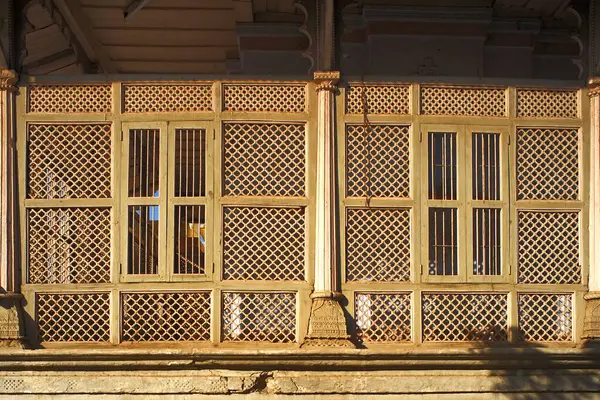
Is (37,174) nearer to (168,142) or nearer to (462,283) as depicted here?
(168,142)

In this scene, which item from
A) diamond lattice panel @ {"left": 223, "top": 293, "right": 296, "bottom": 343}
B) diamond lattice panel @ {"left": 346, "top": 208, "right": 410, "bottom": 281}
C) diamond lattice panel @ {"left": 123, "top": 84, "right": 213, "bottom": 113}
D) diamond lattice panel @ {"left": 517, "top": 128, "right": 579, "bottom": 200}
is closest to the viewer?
diamond lattice panel @ {"left": 223, "top": 293, "right": 296, "bottom": 343}

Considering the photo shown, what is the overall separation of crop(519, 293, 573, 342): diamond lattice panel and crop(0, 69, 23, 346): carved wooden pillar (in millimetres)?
4481

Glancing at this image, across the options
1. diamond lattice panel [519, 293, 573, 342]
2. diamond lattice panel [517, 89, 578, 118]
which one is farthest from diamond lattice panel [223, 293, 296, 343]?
diamond lattice panel [517, 89, 578, 118]

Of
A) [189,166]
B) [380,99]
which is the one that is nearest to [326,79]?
[380,99]

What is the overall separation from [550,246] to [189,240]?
330 centimetres

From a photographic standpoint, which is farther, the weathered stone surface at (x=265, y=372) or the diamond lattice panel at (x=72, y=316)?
the diamond lattice panel at (x=72, y=316)

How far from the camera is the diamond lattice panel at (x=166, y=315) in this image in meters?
9.23

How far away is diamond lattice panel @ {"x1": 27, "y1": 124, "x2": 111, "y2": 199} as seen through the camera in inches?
371

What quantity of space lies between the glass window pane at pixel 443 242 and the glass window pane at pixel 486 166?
32cm

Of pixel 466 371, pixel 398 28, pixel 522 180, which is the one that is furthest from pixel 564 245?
pixel 398 28

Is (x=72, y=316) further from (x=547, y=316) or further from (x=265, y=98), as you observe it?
(x=547, y=316)

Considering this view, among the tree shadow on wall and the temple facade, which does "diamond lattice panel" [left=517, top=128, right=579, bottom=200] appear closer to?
the temple facade

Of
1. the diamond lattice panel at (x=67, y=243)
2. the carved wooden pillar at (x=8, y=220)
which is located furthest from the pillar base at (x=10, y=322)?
the diamond lattice panel at (x=67, y=243)

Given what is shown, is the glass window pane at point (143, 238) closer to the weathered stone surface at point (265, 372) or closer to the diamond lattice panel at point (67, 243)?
the diamond lattice panel at point (67, 243)
